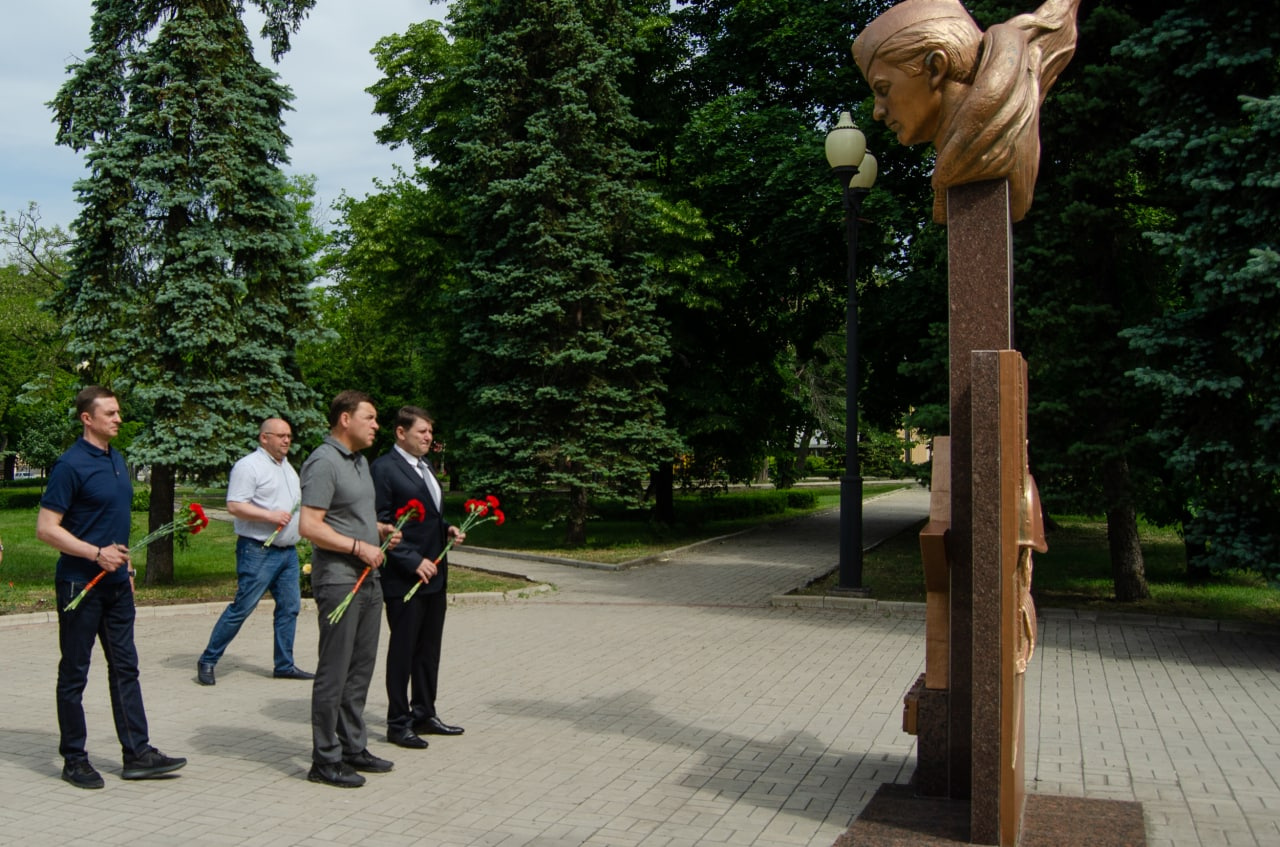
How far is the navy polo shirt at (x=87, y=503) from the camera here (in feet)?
19.0

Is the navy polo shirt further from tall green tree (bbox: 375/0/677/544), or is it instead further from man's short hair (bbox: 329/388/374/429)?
tall green tree (bbox: 375/0/677/544)

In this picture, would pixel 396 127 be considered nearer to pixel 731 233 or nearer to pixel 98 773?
pixel 731 233

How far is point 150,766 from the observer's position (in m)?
5.87

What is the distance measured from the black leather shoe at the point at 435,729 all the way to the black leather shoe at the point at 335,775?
0.99m

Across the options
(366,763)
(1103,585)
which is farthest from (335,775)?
(1103,585)

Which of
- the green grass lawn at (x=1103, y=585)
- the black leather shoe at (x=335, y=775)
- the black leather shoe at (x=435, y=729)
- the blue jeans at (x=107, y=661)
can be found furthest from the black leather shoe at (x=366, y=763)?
the green grass lawn at (x=1103, y=585)

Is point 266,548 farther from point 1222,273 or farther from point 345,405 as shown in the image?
point 1222,273

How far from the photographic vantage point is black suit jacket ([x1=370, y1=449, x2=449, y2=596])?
6.58m

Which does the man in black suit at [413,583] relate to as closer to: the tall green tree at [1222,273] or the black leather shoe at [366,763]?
the black leather shoe at [366,763]

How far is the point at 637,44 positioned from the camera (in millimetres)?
21359

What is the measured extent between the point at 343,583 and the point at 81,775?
1.67 meters

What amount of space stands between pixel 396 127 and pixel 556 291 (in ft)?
26.6

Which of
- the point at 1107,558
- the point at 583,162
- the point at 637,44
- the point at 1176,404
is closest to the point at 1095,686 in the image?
the point at 1176,404

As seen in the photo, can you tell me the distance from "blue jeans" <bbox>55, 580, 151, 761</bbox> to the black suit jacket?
1.47 metres
